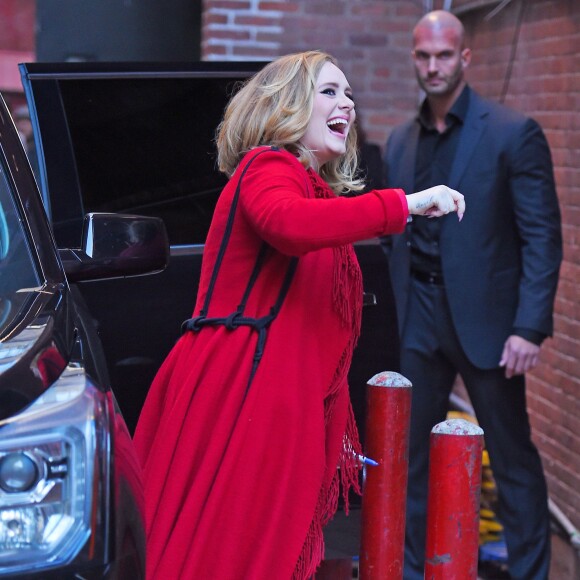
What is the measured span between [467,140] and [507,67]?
163 centimetres

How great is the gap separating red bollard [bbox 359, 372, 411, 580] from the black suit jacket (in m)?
1.59

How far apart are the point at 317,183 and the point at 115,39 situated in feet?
17.3

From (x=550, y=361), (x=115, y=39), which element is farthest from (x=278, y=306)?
(x=115, y=39)

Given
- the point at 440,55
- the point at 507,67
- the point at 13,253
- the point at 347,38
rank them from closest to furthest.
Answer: the point at 13,253
the point at 440,55
the point at 507,67
the point at 347,38

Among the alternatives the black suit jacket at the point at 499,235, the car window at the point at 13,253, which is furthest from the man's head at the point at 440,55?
the car window at the point at 13,253

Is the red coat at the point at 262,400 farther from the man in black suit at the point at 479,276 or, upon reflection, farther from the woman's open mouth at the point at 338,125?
the man in black suit at the point at 479,276

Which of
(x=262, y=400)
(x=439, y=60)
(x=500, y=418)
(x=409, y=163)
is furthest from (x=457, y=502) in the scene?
(x=439, y=60)

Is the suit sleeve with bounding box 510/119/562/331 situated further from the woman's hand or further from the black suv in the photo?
the woman's hand

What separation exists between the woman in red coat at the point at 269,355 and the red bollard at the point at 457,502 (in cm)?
28

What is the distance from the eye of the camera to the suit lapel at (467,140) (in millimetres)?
5055

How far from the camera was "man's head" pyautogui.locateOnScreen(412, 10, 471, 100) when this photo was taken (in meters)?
5.26

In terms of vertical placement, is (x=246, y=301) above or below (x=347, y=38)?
above

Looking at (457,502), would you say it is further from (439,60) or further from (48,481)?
(439,60)

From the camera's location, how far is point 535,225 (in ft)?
16.1
